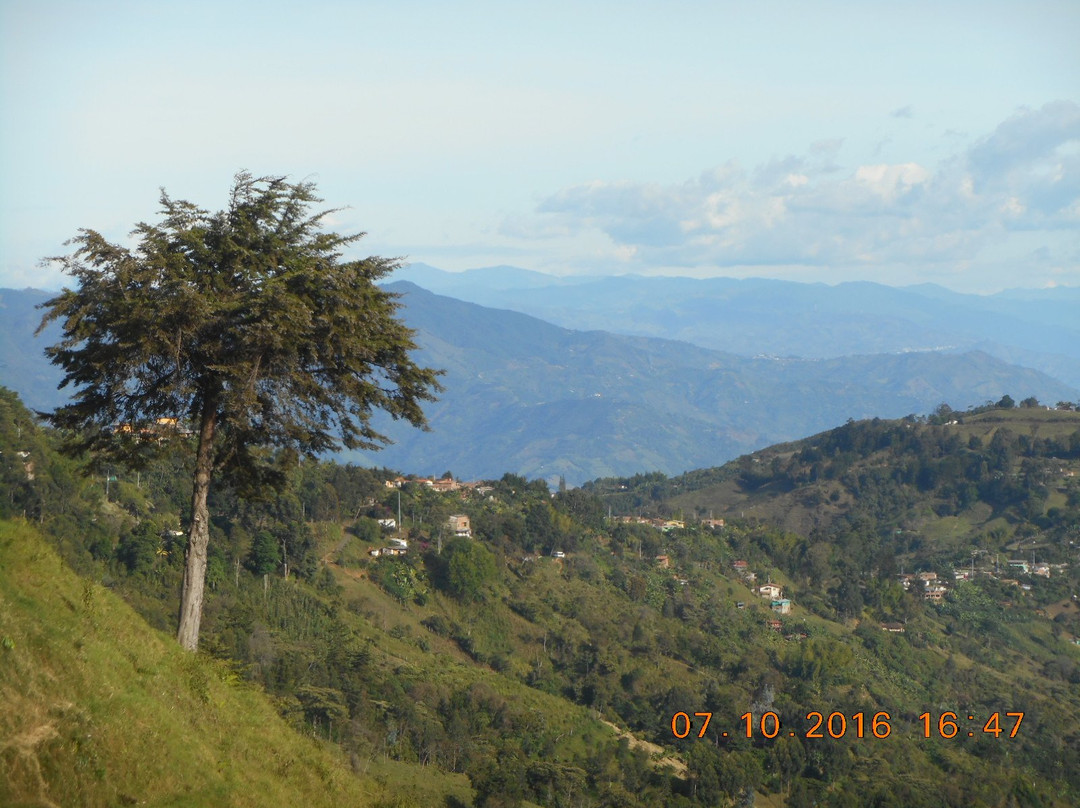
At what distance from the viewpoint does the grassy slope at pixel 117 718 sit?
6.88m

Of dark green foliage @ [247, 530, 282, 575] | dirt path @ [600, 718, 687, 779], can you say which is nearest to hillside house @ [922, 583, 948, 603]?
dirt path @ [600, 718, 687, 779]

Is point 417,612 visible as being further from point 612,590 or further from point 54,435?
point 54,435

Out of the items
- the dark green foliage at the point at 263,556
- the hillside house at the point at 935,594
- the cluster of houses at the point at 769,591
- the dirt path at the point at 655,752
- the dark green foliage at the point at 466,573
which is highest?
the dark green foliage at the point at 263,556

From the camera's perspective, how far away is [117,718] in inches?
306

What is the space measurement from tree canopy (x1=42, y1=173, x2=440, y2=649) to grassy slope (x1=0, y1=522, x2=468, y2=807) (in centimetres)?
162

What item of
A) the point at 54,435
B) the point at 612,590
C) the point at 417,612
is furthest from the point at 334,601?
the point at 612,590

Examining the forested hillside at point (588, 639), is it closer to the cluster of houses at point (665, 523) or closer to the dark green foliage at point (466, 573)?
the dark green foliage at point (466, 573)

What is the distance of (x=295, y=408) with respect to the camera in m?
11.2

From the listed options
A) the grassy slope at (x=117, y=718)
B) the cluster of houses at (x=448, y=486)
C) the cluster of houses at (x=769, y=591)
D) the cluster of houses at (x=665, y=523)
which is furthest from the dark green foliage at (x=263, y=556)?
the cluster of houses at (x=665, y=523)

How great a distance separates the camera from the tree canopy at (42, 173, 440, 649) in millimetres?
10562

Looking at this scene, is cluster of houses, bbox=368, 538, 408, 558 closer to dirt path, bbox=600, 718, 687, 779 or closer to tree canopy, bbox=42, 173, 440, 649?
dirt path, bbox=600, 718, 687, 779

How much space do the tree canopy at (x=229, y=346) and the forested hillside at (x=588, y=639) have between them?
1.27m

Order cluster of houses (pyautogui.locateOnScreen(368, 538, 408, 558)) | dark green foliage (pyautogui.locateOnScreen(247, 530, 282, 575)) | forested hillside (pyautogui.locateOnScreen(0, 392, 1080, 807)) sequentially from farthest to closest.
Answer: cluster of houses (pyautogui.locateOnScreen(368, 538, 408, 558)) → dark green foliage (pyautogui.locateOnScreen(247, 530, 282, 575)) → forested hillside (pyautogui.locateOnScreen(0, 392, 1080, 807))

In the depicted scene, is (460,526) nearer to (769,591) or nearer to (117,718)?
(769,591)
